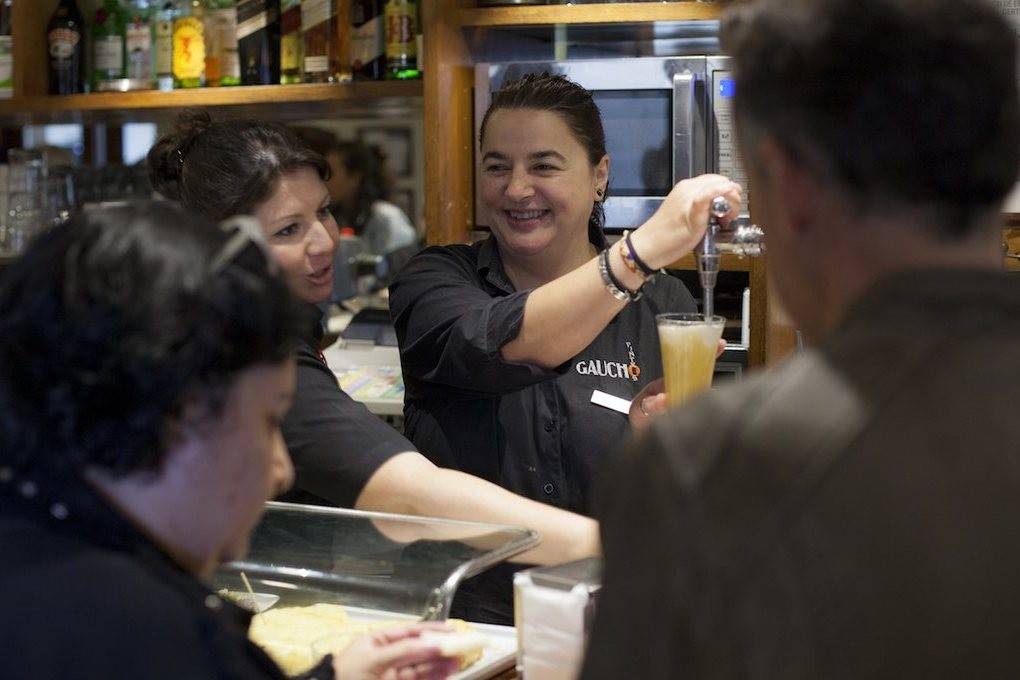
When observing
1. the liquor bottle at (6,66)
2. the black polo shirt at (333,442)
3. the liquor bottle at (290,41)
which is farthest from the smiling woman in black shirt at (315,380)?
the liquor bottle at (6,66)

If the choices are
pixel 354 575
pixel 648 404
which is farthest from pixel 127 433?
pixel 648 404

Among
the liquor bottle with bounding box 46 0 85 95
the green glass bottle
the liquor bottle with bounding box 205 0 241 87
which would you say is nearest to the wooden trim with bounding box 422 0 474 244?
the liquor bottle with bounding box 205 0 241 87

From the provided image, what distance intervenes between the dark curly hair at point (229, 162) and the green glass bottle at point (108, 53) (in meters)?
1.71

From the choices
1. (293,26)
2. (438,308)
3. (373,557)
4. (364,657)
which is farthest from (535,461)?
(293,26)

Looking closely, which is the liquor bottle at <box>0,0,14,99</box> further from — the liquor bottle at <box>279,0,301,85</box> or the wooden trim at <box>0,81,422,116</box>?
the liquor bottle at <box>279,0,301,85</box>

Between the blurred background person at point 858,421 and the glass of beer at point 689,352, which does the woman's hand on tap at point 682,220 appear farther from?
the blurred background person at point 858,421

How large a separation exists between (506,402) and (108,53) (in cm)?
206

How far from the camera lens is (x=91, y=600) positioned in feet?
3.12

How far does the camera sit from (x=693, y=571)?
0.90 metres

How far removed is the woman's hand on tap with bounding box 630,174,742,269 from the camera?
2.13 m

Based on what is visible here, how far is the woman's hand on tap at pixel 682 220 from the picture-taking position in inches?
83.7

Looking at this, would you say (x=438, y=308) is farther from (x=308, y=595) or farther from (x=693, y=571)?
(x=693, y=571)

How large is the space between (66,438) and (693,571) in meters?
0.46

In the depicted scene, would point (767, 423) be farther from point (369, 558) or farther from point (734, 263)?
point (734, 263)
